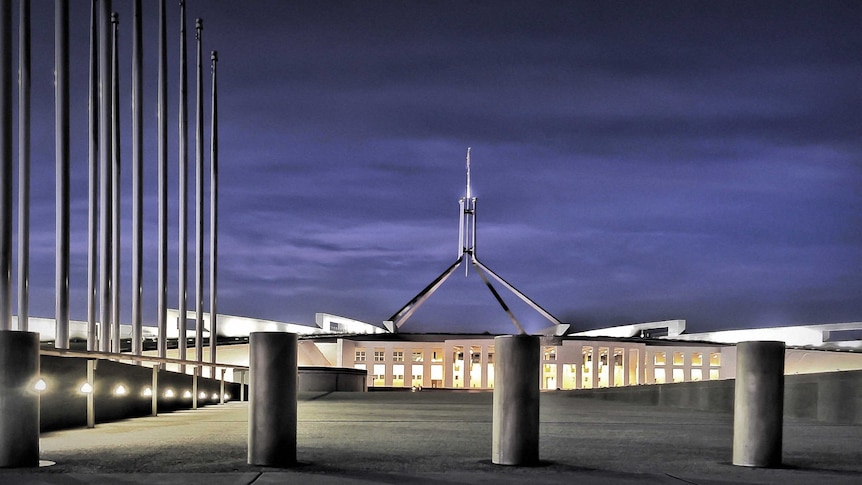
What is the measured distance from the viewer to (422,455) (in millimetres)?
8398

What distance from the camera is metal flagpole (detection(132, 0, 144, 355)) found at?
28.3 metres

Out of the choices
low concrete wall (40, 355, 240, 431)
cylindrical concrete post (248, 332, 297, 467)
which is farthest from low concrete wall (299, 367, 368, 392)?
cylindrical concrete post (248, 332, 297, 467)

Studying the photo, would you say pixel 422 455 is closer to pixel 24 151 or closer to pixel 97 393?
pixel 97 393

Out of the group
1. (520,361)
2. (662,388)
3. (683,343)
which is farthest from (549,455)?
Answer: (683,343)

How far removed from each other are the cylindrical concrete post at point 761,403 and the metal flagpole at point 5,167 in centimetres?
1423

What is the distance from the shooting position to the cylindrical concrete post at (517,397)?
7.39m

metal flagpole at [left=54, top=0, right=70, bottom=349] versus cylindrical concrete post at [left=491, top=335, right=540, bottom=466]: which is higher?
metal flagpole at [left=54, top=0, right=70, bottom=349]

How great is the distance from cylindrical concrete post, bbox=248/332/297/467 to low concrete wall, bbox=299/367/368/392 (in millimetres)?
36077

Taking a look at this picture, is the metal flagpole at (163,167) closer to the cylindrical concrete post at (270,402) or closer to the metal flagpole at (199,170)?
the metal flagpole at (199,170)

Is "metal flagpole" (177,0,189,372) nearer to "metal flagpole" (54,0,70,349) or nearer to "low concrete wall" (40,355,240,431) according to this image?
"metal flagpole" (54,0,70,349)

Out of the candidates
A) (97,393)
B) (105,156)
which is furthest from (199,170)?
(97,393)

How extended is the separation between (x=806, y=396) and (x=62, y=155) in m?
15.1

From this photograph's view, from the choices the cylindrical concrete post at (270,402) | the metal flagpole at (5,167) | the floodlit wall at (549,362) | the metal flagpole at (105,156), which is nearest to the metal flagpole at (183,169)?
the metal flagpole at (105,156)

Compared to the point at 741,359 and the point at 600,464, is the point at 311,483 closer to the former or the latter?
the point at 600,464
